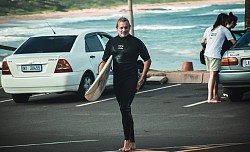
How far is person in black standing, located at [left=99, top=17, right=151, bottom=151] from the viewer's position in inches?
451

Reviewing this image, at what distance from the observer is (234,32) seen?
59.8 feet

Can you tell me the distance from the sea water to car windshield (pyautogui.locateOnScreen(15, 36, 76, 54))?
16407 millimetres

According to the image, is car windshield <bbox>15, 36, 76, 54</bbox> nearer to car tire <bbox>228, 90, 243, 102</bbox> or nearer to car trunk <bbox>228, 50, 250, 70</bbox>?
car tire <bbox>228, 90, 243, 102</bbox>

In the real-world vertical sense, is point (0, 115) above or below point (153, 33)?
above

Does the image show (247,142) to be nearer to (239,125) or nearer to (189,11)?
(239,125)

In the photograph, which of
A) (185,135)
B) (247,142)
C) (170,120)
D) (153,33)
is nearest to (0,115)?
(170,120)

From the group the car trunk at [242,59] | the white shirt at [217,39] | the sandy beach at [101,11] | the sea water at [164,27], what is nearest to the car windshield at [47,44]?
the white shirt at [217,39]

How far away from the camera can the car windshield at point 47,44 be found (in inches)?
722

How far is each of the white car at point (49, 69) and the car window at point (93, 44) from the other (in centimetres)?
17

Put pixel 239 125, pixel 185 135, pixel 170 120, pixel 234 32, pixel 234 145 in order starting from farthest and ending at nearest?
pixel 234 32 < pixel 170 120 < pixel 239 125 < pixel 185 135 < pixel 234 145

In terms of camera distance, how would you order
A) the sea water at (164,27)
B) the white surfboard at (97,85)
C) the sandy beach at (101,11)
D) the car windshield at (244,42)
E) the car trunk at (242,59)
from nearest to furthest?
the white surfboard at (97,85), the car trunk at (242,59), the car windshield at (244,42), the sea water at (164,27), the sandy beach at (101,11)

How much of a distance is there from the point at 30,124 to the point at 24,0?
2443 cm

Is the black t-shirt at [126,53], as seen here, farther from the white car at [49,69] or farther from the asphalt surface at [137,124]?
the white car at [49,69]

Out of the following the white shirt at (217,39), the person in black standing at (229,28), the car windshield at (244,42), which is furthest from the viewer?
the person in black standing at (229,28)
